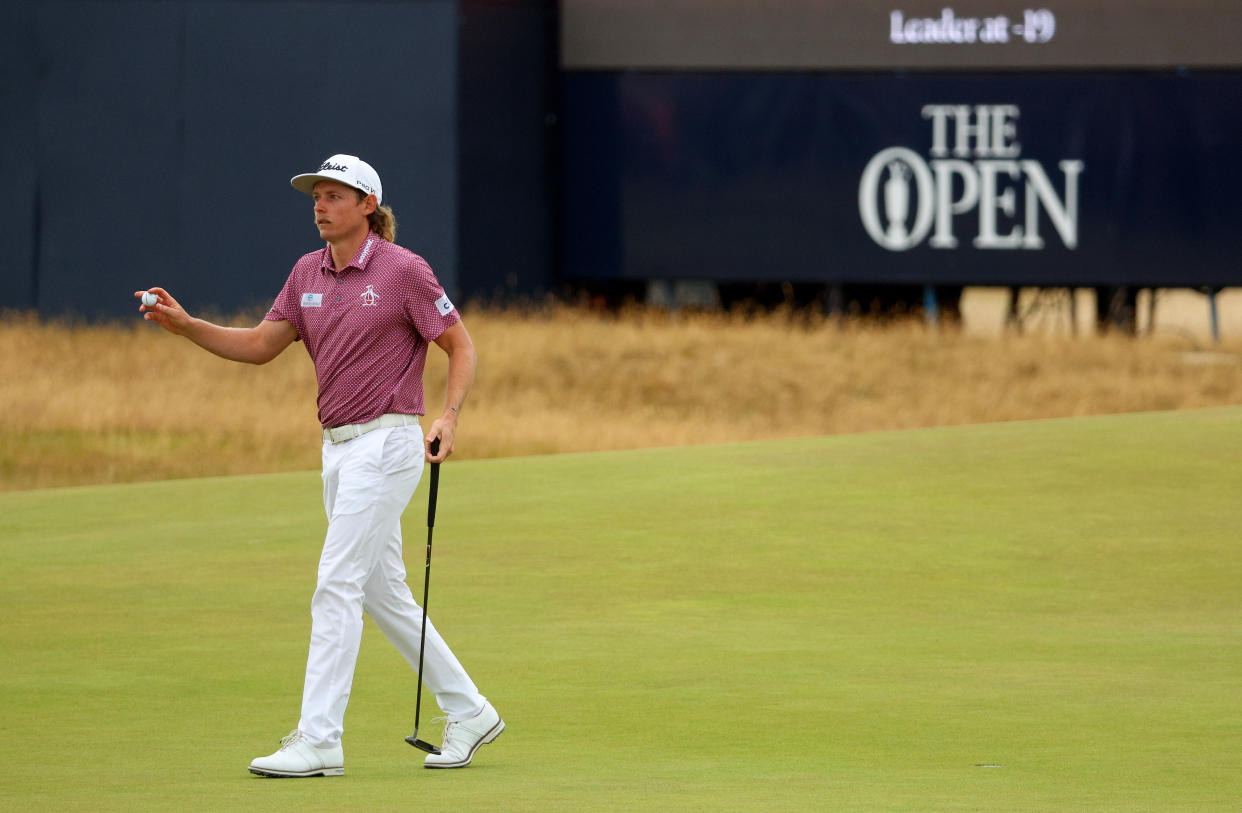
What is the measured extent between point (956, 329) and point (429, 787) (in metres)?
20.2

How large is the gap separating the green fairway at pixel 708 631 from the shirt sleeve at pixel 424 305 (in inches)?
55.3

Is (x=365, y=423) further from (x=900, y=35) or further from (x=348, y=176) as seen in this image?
(x=900, y=35)

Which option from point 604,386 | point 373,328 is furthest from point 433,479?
point 604,386

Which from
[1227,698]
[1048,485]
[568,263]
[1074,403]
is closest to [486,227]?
[568,263]

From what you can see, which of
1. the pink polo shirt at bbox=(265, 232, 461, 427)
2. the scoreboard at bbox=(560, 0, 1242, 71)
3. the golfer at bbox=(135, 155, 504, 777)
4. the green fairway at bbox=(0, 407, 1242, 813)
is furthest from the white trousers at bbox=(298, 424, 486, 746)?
the scoreboard at bbox=(560, 0, 1242, 71)

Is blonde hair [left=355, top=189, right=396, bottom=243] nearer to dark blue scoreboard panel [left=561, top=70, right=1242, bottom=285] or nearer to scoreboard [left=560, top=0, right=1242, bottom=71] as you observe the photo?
dark blue scoreboard panel [left=561, top=70, right=1242, bottom=285]

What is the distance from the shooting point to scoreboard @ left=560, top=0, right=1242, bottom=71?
24828 millimetres

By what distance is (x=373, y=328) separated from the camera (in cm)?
636

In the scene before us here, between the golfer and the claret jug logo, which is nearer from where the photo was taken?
the golfer

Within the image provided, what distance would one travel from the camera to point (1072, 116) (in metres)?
25.0

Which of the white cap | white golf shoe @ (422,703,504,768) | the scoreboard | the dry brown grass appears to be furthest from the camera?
the scoreboard

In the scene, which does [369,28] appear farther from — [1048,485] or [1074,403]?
[1048,485]

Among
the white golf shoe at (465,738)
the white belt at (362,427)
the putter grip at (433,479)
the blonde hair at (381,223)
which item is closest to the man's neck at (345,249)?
the blonde hair at (381,223)

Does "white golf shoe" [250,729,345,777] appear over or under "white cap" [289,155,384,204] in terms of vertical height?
under
